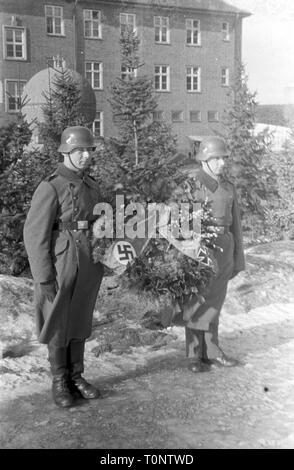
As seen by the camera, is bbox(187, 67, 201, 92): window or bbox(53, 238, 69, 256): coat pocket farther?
bbox(187, 67, 201, 92): window

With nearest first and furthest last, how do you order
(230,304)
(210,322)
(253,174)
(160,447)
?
1. (160,447)
2. (210,322)
3. (230,304)
4. (253,174)

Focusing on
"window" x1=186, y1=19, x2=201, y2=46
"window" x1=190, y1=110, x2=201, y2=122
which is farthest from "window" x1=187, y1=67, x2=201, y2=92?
"window" x1=190, y1=110, x2=201, y2=122

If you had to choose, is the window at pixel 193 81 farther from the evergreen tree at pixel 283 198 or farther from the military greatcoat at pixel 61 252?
the military greatcoat at pixel 61 252

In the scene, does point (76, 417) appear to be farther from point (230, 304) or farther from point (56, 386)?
point (230, 304)

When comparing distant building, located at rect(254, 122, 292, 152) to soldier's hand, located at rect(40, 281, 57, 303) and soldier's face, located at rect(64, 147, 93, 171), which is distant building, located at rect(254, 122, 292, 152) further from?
soldier's hand, located at rect(40, 281, 57, 303)

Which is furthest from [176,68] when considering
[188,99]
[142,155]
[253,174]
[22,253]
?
[22,253]

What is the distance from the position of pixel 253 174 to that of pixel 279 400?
8.46 m

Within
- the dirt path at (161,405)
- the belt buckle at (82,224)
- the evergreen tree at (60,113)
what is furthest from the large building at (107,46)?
the belt buckle at (82,224)

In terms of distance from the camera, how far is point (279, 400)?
4.06 metres

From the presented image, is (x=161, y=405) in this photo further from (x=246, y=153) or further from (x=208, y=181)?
(x=246, y=153)

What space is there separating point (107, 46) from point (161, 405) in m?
26.7

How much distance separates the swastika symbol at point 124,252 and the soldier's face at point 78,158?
596mm

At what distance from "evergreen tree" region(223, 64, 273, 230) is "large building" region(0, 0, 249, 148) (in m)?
11.9

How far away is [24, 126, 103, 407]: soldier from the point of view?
3807 mm
